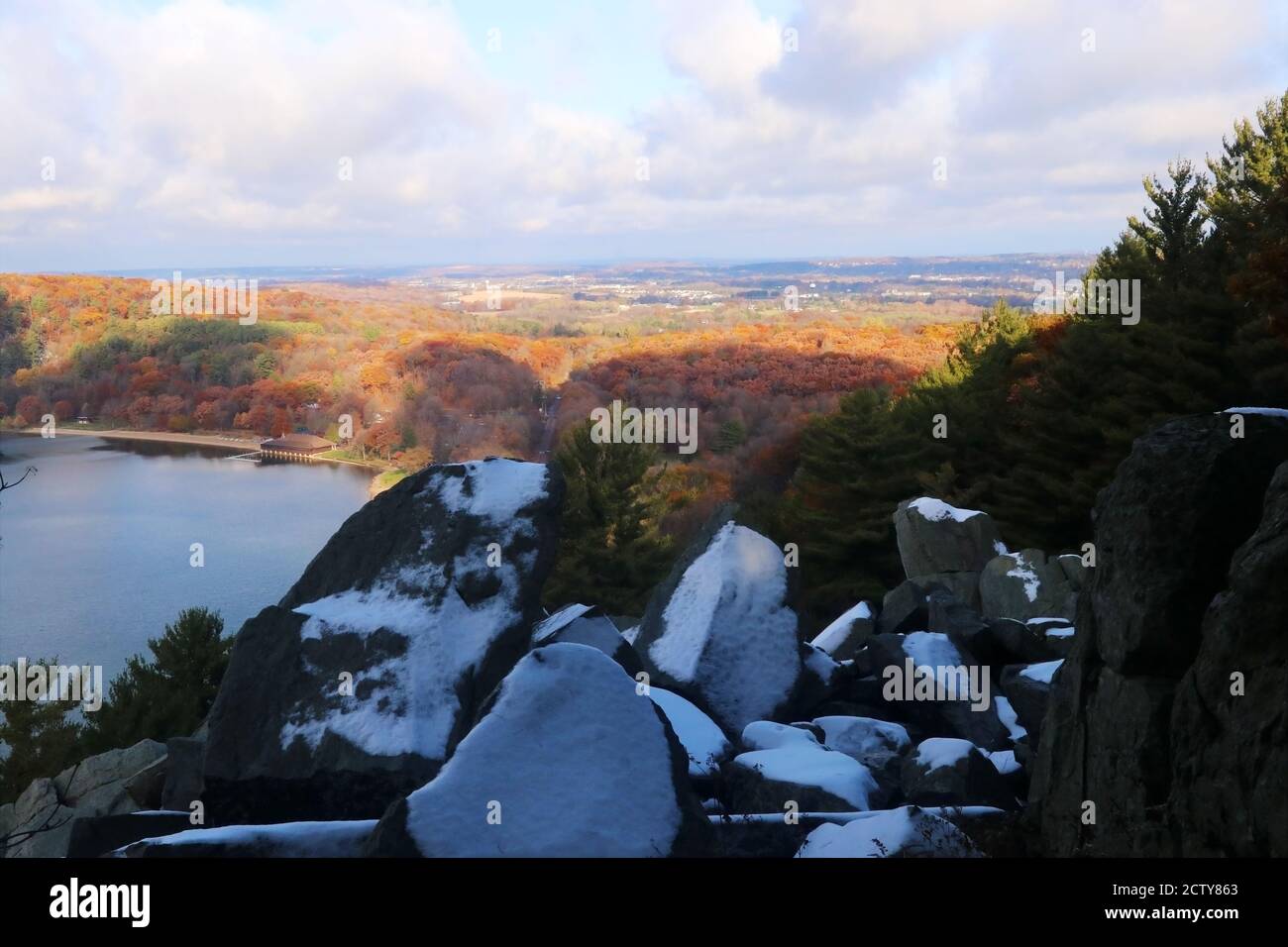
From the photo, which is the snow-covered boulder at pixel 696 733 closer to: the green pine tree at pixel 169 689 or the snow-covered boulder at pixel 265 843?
the snow-covered boulder at pixel 265 843

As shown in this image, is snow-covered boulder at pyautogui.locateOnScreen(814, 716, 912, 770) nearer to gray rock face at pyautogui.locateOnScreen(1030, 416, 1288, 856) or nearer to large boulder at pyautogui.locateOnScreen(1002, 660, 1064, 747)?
large boulder at pyautogui.locateOnScreen(1002, 660, 1064, 747)

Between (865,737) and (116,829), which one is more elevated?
(865,737)

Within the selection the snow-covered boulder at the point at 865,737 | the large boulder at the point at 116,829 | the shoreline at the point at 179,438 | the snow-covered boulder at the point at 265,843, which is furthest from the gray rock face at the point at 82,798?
the shoreline at the point at 179,438

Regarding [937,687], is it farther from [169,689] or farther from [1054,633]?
[169,689]

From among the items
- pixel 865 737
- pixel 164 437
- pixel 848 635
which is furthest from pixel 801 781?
pixel 164 437

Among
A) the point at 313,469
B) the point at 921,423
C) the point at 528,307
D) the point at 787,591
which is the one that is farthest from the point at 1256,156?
the point at 528,307

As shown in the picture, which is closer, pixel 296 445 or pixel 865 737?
pixel 865 737
